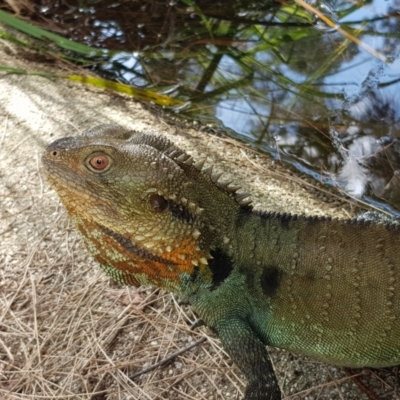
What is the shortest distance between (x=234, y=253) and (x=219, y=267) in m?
0.10

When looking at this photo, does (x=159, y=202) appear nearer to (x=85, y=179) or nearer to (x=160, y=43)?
(x=85, y=179)

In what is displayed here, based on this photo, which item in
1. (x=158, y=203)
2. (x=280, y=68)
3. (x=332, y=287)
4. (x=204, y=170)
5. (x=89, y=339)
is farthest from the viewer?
(x=280, y=68)

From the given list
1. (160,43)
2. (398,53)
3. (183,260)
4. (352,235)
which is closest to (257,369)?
(183,260)

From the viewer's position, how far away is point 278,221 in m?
2.89

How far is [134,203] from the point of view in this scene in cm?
266

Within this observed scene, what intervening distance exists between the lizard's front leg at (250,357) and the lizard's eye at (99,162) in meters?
0.95

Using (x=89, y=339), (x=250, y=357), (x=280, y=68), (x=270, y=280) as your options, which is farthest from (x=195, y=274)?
(x=280, y=68)

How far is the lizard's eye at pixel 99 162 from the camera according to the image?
8.77 ft

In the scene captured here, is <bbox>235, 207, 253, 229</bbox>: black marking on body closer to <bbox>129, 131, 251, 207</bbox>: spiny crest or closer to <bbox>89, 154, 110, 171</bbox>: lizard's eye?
<bbox>129, 131, 251, 207</bbox>: spiny crest

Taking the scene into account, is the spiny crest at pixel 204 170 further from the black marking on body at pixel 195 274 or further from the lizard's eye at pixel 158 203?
the black marking on body at pixel 195 274

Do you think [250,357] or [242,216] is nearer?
[250,357]

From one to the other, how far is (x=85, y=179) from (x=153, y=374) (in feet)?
4.49

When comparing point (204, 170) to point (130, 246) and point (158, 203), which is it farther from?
point (130, 246)

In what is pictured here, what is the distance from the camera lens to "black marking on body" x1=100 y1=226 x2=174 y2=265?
2.71 metres
